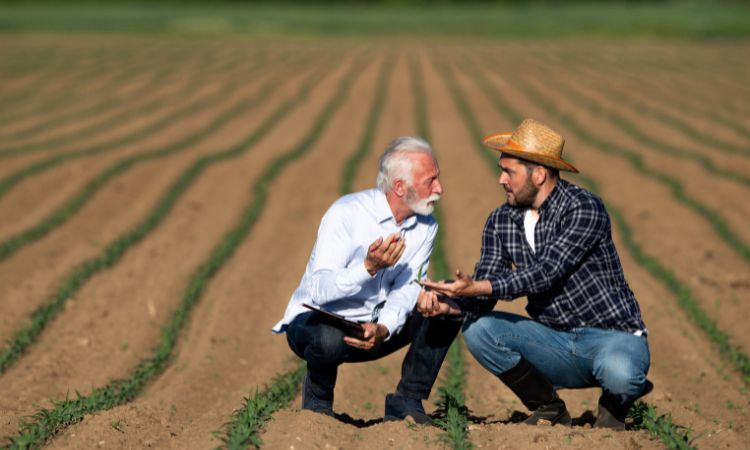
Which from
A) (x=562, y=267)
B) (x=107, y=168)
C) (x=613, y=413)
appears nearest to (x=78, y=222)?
(x=107, y=168)

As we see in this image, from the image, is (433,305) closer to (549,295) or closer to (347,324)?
(347,324)

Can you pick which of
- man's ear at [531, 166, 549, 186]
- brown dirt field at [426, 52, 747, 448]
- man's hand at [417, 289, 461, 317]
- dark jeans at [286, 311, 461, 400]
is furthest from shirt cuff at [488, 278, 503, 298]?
brown dirt field at [426, 52, 747, 448]

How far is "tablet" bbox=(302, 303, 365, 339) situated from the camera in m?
5.34

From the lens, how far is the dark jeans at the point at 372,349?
18.1 feet

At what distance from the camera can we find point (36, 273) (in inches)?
424

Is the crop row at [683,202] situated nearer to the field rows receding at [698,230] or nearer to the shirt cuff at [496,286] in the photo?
the field rows receding at [698,230]

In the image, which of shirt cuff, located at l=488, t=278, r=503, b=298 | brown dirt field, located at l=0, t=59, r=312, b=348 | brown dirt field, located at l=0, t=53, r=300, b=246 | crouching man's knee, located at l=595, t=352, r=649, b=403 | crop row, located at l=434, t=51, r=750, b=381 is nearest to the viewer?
crouching man's knee, located at l=595, t=352, r=649, b=403

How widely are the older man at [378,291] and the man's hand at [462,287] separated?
0.93ft

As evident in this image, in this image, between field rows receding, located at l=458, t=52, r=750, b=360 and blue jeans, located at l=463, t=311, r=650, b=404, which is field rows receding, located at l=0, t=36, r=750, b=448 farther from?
blue jeans, located at l=463, t=311, r=650, b=404

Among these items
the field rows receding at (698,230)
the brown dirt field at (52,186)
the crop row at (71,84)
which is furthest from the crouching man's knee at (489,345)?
the crop row at (71,84)

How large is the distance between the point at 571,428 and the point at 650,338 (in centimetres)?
382

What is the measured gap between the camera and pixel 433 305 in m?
5.41

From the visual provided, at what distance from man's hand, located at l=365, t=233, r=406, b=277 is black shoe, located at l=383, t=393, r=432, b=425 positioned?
0.94 metres

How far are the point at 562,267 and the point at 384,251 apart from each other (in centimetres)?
97
